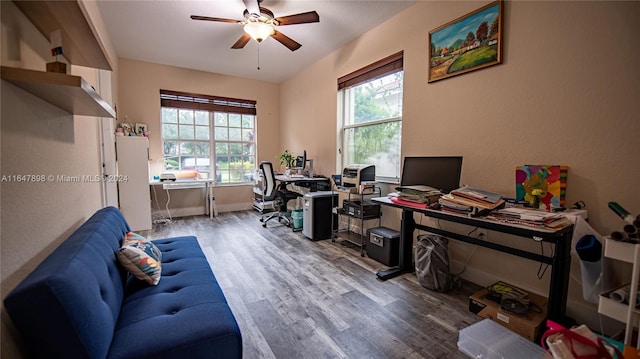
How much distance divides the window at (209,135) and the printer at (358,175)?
3.07 meters

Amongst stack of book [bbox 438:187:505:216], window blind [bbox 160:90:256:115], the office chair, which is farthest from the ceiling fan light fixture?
window blind [bbox 160:90:256:115]

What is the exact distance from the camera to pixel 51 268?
0.86 metres

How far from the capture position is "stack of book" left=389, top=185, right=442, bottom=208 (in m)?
2.23

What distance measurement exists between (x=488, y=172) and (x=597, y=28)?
3.77ft

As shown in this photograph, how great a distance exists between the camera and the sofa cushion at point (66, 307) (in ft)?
2.50

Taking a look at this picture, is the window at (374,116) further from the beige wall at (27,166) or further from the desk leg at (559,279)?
the beige wall at (27,166)

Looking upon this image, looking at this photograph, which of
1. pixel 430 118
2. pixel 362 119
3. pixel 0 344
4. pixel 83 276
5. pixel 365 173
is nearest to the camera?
pixel 0 344

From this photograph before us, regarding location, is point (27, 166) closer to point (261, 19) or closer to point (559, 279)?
point (261, 19)

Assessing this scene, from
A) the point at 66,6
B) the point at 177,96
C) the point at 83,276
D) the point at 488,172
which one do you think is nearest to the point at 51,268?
the point at 83,276

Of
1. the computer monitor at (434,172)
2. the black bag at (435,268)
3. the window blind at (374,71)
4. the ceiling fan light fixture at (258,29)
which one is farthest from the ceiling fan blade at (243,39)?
the black bag at (435,268)

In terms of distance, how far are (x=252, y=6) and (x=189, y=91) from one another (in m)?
3.02

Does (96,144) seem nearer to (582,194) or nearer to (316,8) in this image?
(316,8)

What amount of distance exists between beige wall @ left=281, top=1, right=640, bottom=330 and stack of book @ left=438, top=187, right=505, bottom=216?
382 mm

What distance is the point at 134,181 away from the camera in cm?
388
